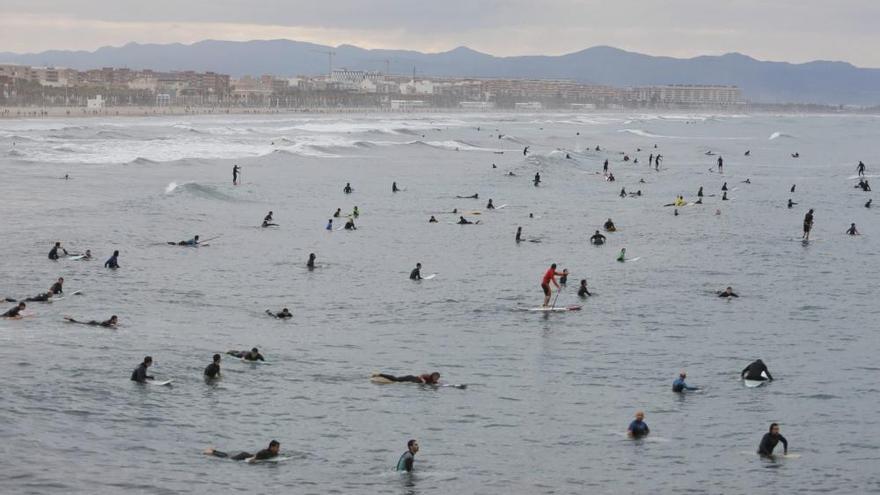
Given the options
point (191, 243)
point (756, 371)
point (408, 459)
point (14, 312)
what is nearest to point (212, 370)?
point (408, 459)

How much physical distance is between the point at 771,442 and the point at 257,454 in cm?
885

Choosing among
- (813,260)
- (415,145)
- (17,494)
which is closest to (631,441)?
(17,494)

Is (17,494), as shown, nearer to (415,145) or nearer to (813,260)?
(813,260)

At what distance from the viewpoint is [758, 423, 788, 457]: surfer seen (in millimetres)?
19672

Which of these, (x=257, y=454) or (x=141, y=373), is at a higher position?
(x=141, y=373)

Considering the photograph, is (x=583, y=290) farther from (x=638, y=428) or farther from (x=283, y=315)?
(x=638, y=428)

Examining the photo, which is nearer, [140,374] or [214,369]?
[140,374]

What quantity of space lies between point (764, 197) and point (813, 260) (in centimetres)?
2521

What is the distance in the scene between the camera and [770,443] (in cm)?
1972

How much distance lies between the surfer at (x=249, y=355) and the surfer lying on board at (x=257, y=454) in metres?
5.83

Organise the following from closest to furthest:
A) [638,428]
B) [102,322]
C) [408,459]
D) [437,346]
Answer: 1. [408,459]
2. [638,428]
3. [437,346]
4. [102,322]

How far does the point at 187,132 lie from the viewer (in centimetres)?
13012

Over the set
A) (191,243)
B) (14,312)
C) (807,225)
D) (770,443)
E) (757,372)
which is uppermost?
(807,225)

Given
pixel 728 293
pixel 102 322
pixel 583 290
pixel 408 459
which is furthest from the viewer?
pixel 728 293
